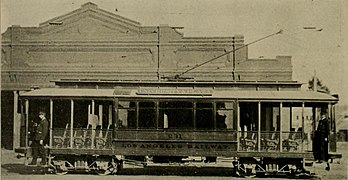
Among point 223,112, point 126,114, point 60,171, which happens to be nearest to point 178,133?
point 223,112

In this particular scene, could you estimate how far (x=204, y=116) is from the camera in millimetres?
12203

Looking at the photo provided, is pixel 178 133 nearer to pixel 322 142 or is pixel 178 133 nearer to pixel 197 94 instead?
pixel 197 94

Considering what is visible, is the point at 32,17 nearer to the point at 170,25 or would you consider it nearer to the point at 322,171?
the point at 170,25

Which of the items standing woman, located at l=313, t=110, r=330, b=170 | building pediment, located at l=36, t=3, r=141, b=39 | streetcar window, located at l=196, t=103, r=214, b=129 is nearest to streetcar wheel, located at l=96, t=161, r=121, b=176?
streetcar window, located at l=196, t=103, r=214, b=129

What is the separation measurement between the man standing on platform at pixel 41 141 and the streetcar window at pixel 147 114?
215 cm

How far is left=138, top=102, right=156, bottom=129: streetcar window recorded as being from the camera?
12.2 metres

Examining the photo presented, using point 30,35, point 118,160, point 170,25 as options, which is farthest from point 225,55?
point 118,160

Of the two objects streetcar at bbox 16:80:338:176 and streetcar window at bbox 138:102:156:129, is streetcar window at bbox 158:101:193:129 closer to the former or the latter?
streetcar at bbox 16:80:338:176

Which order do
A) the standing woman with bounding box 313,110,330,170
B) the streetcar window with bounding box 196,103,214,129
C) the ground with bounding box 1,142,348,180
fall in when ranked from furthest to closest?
the streetcar window with bounding box 196,103,214,129 < the standing woman with bounding box 313,110,330,170 < the ground with bounding box 1,142,348,180

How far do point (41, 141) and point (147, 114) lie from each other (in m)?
2.44

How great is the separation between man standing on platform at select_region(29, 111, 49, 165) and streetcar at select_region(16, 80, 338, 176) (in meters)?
0.15

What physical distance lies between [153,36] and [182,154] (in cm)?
809

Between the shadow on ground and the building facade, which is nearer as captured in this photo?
the shadow on ground

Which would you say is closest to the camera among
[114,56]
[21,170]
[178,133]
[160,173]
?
[178,133]
